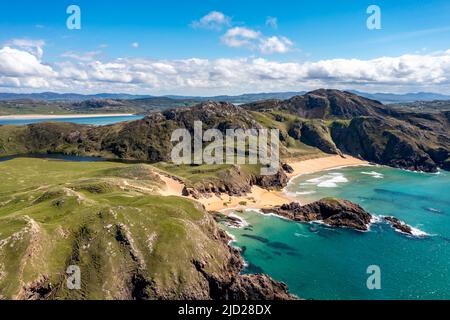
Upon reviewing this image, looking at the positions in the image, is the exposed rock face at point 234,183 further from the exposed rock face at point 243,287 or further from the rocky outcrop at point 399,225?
the exposed rock face at point 243,287

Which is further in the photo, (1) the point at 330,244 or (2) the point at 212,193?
(2) the point at 212,193

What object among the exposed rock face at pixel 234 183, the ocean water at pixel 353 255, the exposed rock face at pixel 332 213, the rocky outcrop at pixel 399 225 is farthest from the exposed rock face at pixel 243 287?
the exposed rock face at pixel 234 183

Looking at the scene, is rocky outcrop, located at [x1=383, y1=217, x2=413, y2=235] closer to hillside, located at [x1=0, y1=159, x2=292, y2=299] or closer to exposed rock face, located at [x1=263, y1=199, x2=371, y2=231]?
exposed rock face, located at [x1=263, y1=199, x2=371, y2=231]

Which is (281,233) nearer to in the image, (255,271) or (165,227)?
(255,271)

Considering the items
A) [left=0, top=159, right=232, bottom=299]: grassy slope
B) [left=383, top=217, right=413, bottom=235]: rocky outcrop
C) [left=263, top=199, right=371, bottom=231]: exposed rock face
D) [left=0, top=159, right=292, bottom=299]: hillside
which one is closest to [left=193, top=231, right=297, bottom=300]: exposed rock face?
[left=0, top=159, right=292, bottom=299]: hillside
